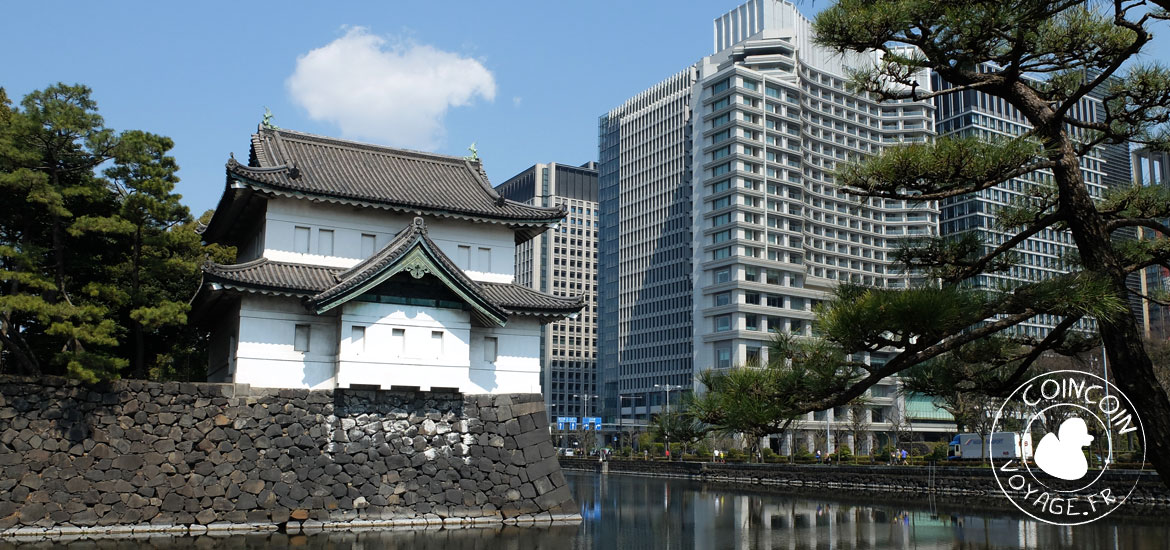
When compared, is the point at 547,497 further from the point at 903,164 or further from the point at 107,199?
the point at 903,164

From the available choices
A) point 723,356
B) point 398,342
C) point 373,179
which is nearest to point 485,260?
point 373,179

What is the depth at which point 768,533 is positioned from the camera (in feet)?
85.6

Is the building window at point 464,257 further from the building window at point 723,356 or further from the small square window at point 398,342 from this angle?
the building window at point 723,356

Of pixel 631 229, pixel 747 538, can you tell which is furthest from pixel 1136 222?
pixel 631 229

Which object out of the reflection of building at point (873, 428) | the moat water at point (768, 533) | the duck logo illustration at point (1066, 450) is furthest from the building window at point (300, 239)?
the reflection of building at point (873, 428)

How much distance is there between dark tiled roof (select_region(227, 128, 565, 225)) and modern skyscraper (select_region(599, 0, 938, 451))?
57966mm

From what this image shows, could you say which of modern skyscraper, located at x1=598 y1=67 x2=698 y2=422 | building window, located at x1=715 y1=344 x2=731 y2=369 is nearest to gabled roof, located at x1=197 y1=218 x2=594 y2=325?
building window, located at x1=715 y1=344 x2=731 y2=369

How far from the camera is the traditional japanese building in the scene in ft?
86.7

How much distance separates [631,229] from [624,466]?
62249 millimetres

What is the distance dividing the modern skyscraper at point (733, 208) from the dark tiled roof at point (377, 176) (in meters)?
58.0

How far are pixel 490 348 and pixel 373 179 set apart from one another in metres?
7.37

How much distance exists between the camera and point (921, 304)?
6297 mm

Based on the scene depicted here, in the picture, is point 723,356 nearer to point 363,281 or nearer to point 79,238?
point 363,281

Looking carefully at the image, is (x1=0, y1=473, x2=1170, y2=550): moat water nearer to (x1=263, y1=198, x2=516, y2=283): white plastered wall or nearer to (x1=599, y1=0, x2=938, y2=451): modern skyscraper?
(x1=263, y1=198, x2=516, y2=283): white plastered wall
